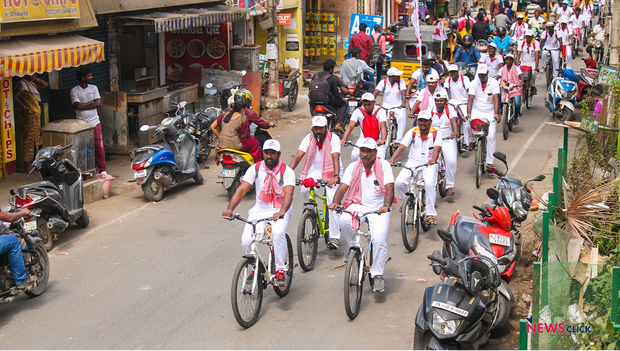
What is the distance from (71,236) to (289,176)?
4.04 metres

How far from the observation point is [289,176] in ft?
25.3

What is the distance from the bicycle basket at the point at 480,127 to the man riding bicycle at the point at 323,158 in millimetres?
4006

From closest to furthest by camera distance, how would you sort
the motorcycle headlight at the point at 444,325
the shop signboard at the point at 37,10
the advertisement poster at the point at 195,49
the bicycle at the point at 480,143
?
the motorcycle headlight at the point at 444,325, the shop signboard at the point at 37,10, the bicycle at the point at 480,143, the advertisement poster at the point at 195,49

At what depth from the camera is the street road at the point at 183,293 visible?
693 cm

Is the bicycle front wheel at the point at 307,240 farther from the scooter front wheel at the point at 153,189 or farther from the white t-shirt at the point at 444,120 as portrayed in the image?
the scooter front wheel at the point at 153,189

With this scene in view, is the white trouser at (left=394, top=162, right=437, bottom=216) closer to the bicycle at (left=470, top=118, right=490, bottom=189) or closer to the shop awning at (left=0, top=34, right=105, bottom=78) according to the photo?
the bicycle at (left=470, top=118, right=490, bottom=189)

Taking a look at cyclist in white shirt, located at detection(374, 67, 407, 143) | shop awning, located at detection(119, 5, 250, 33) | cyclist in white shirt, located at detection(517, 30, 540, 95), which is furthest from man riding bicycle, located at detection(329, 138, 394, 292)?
cyclist in white shirt, located at detection(517, 30, 540, 95)

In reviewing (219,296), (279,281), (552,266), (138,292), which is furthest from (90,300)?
(552,266)

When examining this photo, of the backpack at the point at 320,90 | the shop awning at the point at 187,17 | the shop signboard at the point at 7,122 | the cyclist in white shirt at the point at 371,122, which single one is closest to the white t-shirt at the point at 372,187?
the cyclist in white shirt at the point at 371,122

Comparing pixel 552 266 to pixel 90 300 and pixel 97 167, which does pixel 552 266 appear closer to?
pixel 90 300

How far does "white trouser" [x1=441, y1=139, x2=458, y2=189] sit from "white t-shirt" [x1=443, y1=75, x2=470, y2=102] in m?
2.56

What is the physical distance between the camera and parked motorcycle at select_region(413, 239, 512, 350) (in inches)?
237

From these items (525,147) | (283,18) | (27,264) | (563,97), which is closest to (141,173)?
(27,264)

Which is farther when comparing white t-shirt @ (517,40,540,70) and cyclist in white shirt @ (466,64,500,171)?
white t-shirt @ (517,40,540,70)
